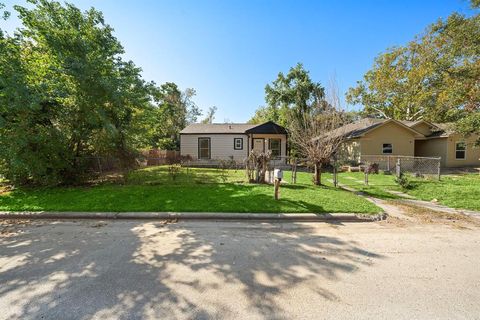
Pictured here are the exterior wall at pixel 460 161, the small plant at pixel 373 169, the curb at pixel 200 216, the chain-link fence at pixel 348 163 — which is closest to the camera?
the curb at pixel 200 216

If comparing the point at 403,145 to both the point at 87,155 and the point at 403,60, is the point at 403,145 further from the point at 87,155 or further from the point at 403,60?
the point at 87,155

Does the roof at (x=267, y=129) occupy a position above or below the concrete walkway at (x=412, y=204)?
above

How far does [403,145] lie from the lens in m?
18.5

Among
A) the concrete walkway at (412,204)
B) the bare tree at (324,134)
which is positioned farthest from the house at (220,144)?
the concrete walkway at (412,204)

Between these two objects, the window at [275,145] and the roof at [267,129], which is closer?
the roof at [267,129]

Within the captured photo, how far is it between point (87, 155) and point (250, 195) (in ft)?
22.1

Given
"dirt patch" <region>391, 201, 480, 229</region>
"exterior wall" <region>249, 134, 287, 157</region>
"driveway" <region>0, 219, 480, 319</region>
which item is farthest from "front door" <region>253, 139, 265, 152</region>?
"driveway" <region>0, 219, 480, 319</region>

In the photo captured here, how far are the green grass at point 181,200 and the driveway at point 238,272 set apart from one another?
3.37 feet

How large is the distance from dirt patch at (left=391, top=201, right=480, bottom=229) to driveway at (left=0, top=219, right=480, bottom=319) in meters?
0.50

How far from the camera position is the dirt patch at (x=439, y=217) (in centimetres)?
518

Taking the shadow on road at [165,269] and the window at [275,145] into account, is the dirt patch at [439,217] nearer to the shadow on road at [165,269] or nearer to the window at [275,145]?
the shadow on road at [165,269]

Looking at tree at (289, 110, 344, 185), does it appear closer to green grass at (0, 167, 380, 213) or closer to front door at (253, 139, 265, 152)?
green grass at (0, 167, 380, 213)

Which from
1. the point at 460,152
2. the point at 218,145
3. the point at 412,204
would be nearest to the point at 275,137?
the point at 218,145

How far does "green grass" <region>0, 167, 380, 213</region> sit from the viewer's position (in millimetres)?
5789
